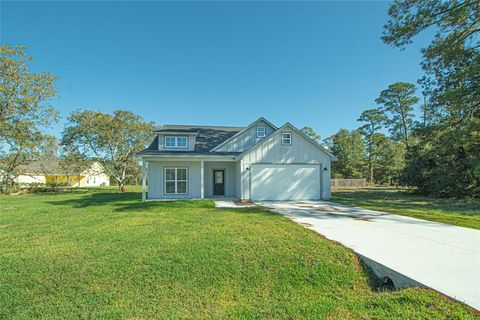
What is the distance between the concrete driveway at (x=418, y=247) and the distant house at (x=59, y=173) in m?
30.2

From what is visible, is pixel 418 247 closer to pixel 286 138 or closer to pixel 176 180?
pixel 286 138

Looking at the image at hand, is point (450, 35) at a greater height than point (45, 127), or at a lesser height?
greater

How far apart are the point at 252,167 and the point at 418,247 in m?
9.16

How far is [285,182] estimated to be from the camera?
13625 millimetres

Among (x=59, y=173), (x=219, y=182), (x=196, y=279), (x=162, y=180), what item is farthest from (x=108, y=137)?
(x=196, y=279)

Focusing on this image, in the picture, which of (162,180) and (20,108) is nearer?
(162,180)

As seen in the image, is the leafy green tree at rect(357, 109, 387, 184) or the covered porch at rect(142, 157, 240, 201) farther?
the leafy green tree at rect(357, 109, 387, 184)

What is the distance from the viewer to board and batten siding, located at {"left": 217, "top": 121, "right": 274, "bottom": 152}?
15367 millimetres

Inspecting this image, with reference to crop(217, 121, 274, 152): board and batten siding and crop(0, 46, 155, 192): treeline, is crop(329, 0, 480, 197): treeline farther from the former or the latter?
crop(0, 46, 155, 192): treeline

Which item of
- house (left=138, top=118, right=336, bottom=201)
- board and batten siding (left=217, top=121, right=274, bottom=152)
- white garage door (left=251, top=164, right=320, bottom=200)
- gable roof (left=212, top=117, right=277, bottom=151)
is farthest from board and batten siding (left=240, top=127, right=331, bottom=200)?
gable roof (left=212, top=117, right=277, bottom=151)

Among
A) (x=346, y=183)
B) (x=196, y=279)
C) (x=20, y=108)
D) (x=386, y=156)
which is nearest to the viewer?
(x=196, y=279)

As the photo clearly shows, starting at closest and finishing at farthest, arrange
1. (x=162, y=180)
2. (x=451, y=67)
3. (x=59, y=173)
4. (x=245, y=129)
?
(x=451, y=67)
(x=162, y=180)
(x=245, y=129)
(x=59, y=173)

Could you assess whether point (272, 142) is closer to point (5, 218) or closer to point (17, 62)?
point (5, 218)

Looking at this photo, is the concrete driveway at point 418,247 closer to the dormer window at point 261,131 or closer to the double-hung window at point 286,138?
the double-hung window at point 286,138
